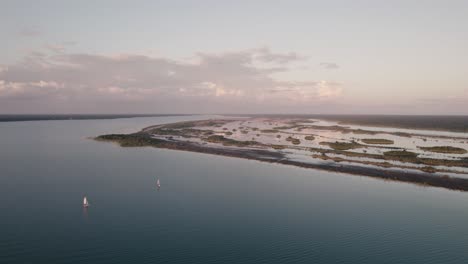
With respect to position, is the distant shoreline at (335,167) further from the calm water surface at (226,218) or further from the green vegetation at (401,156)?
the green vegetation at (401,156)

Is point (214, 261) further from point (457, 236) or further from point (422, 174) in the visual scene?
point (422, 174)

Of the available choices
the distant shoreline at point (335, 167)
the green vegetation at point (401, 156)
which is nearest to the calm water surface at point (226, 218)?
the distant shoreline at point (335, 167)

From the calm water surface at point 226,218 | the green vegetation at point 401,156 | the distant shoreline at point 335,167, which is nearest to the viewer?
the calm water surface at point 226,218

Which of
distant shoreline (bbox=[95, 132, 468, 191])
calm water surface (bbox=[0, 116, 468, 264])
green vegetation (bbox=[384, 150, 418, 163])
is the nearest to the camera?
calm water surface (bbox=[0, 116, 468, 264])

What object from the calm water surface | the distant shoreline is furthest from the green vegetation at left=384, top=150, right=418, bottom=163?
the calm water surface

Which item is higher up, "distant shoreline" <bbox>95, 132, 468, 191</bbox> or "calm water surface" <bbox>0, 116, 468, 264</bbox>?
"distant shoreline" <bbox>95, 132, 468, 191</bbox>

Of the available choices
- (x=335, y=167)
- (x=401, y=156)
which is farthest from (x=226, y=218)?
(x=401, y=156)

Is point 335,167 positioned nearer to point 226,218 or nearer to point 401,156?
point 401,156

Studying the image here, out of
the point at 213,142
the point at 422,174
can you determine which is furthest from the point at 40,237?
the point at 213,142

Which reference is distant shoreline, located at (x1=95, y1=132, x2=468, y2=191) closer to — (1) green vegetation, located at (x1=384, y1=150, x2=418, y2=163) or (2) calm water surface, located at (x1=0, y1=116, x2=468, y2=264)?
(2) calm water surface, located at (x1=0, y1=116, x2=468, y2=264)
